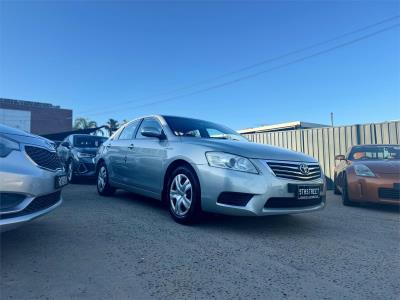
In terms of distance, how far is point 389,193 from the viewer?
5.00 m

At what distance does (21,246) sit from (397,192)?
5.33 meters

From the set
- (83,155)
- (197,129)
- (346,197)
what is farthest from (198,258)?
(83,155)

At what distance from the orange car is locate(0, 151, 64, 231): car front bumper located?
498 cm

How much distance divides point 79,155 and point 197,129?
5.20m

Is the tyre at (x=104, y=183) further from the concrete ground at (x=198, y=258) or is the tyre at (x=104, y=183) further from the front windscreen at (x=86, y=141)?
the front windscreen at (x=86, y=141)

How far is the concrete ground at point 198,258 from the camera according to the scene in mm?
2146

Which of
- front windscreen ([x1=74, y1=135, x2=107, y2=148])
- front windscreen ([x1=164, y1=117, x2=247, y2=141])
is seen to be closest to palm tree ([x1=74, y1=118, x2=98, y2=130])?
front windscreen ([x1=74, y1=135, x2=107, y2=148])

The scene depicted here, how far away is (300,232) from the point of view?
373cm

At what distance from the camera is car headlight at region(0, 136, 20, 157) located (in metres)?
2.48

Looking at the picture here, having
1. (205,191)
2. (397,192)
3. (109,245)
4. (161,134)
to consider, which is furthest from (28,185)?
(397,192)

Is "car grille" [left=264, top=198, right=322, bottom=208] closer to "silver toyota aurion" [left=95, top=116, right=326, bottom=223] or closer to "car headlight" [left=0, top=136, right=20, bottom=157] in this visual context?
"silver toyota aurion" [left=95, top=116, right=326, bottom=223]

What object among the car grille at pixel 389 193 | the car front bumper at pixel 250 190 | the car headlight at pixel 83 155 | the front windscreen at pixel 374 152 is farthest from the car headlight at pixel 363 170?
the car headlight at pixel 83 155

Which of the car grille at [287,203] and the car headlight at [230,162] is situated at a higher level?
the car headlight at [230,162]

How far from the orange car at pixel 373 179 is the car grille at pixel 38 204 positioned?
193 inches
